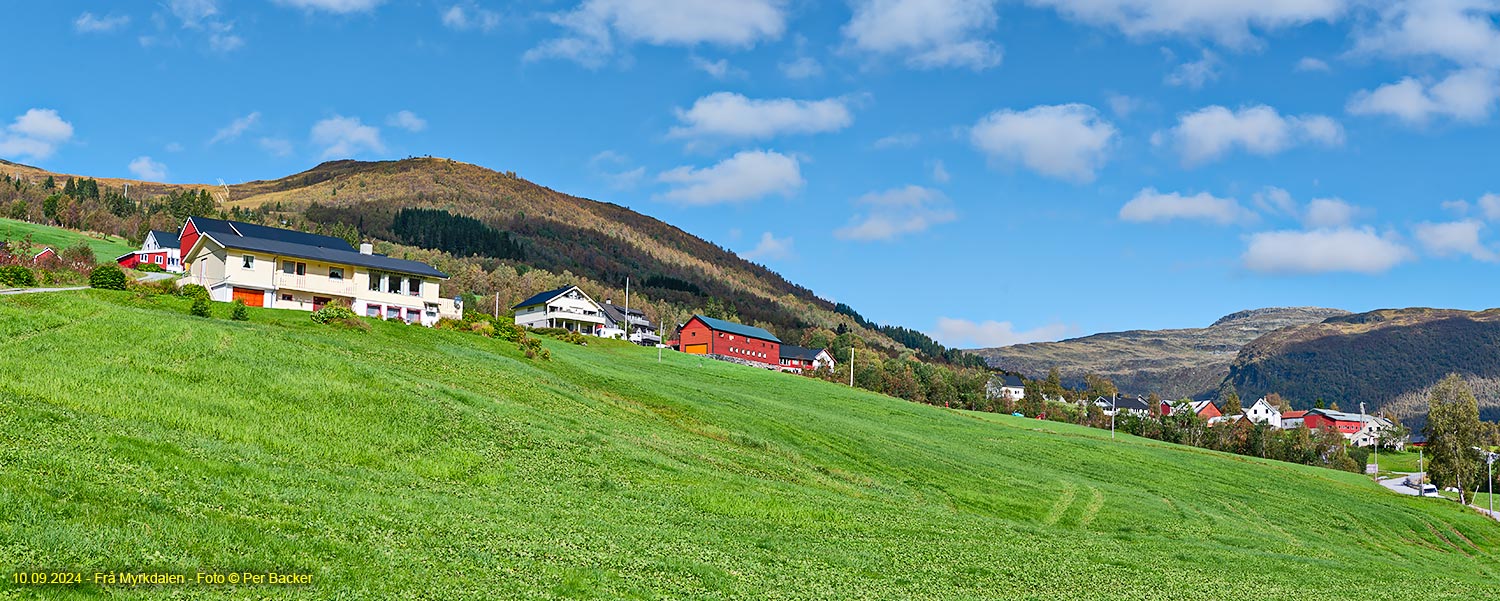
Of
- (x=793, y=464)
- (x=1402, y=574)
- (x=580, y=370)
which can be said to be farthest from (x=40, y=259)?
(x=1402, y=574)

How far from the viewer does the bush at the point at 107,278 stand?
5997cm

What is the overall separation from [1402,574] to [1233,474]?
116ft

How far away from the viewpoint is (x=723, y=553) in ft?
68.4

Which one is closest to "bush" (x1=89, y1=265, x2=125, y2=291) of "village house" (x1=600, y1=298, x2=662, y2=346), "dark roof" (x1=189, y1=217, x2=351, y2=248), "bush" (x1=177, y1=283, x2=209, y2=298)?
"bush" (x1=177, y1=283, x2=209, y2=298)

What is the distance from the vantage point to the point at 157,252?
115m

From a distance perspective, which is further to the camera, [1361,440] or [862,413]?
[1361,440]

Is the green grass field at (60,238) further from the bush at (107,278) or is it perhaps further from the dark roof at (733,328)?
the dark roof at (733,328)

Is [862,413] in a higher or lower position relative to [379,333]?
lower

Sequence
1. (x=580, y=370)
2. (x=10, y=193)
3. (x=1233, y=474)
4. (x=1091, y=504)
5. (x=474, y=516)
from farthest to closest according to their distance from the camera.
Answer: (x=10, y=193)
(x=1233, y=474)
(x=580, y=370)
(x=1091, y=504)
(x=474, y=516)

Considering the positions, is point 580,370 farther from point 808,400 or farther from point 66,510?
point 66,510

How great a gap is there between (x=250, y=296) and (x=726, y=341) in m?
91.1

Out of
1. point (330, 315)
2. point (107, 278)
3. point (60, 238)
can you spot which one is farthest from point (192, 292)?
point (60, 238)

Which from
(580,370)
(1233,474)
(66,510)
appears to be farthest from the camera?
(1233,474)

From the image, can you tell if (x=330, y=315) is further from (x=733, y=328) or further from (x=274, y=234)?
(x=733, y=328)
